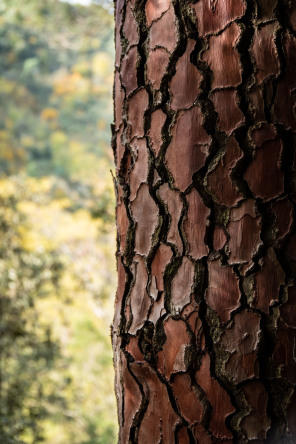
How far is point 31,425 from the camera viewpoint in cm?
470

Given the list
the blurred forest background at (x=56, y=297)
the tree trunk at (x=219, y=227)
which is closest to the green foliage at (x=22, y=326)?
the blurred forest background at (x=56, y=297)

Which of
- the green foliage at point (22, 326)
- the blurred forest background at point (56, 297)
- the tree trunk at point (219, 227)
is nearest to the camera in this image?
the tree trunk at point (219, 227)

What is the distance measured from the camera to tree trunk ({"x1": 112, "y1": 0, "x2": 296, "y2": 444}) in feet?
3.01

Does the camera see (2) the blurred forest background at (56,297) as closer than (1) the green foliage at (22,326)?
No

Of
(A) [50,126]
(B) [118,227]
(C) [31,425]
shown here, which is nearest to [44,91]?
(A) [50,126]

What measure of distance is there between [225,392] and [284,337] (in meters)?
0.13

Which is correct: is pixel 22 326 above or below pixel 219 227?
above

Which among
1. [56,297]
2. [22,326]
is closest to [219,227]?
[22,326]

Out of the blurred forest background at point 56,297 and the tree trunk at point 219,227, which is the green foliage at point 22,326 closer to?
the blurred forest background at point 56,297

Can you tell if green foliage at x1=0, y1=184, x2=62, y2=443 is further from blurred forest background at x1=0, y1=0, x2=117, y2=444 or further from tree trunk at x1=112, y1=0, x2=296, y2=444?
tree trunk at x1=112, y1=0, x2=296, y2=444

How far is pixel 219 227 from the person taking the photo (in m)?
0.94

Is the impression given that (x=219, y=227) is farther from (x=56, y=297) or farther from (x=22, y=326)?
(x=56, y=297)

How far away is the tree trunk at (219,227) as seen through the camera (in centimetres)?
92

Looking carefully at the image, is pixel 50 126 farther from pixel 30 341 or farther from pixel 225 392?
pixel 225 392
